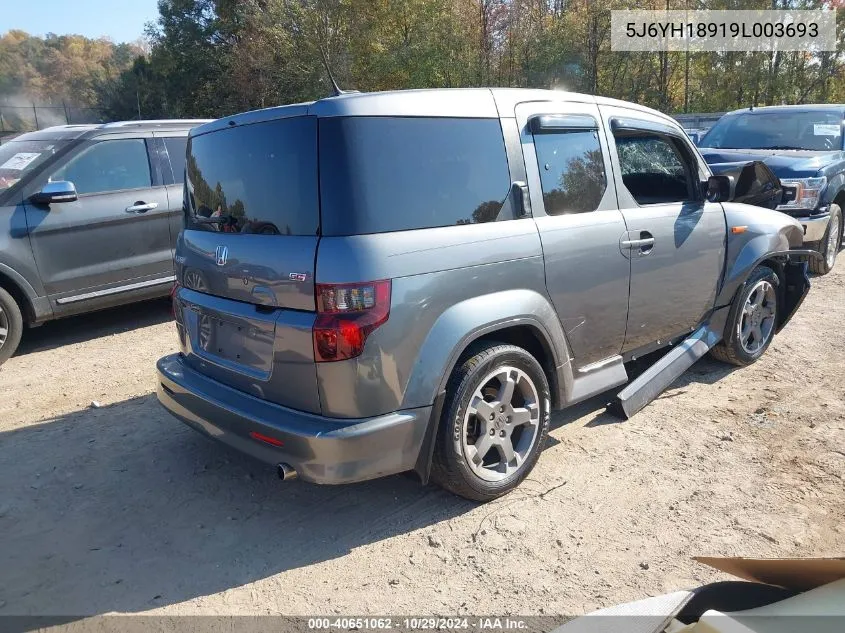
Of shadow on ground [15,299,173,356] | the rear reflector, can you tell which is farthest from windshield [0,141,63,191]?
the rear reflector

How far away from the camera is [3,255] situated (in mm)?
5438

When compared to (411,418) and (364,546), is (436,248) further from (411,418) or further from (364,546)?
(364,546)

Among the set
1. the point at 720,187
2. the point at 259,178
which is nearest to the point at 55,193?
the point at 259,178

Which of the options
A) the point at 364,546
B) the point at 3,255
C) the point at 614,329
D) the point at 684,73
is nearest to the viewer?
the point at 364,546

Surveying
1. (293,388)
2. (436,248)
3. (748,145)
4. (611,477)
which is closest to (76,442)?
(293,388)

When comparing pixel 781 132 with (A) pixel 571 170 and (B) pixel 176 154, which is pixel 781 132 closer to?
(A) pixel 571 170

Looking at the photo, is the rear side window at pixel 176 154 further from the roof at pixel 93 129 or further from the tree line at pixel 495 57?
the tree line at pixel 495 57

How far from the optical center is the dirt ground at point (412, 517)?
2.73 meters

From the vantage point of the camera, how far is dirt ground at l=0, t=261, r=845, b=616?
2.73 metres

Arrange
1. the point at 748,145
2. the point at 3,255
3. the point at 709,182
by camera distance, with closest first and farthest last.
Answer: the point at 709,182
the point at 3,255
the point at 748,145

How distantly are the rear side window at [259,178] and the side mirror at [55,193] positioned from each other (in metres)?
2.80

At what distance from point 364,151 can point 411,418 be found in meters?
1.20

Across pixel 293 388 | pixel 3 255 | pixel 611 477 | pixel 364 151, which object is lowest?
pixel 611 477

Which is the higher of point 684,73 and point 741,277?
point 684,73
